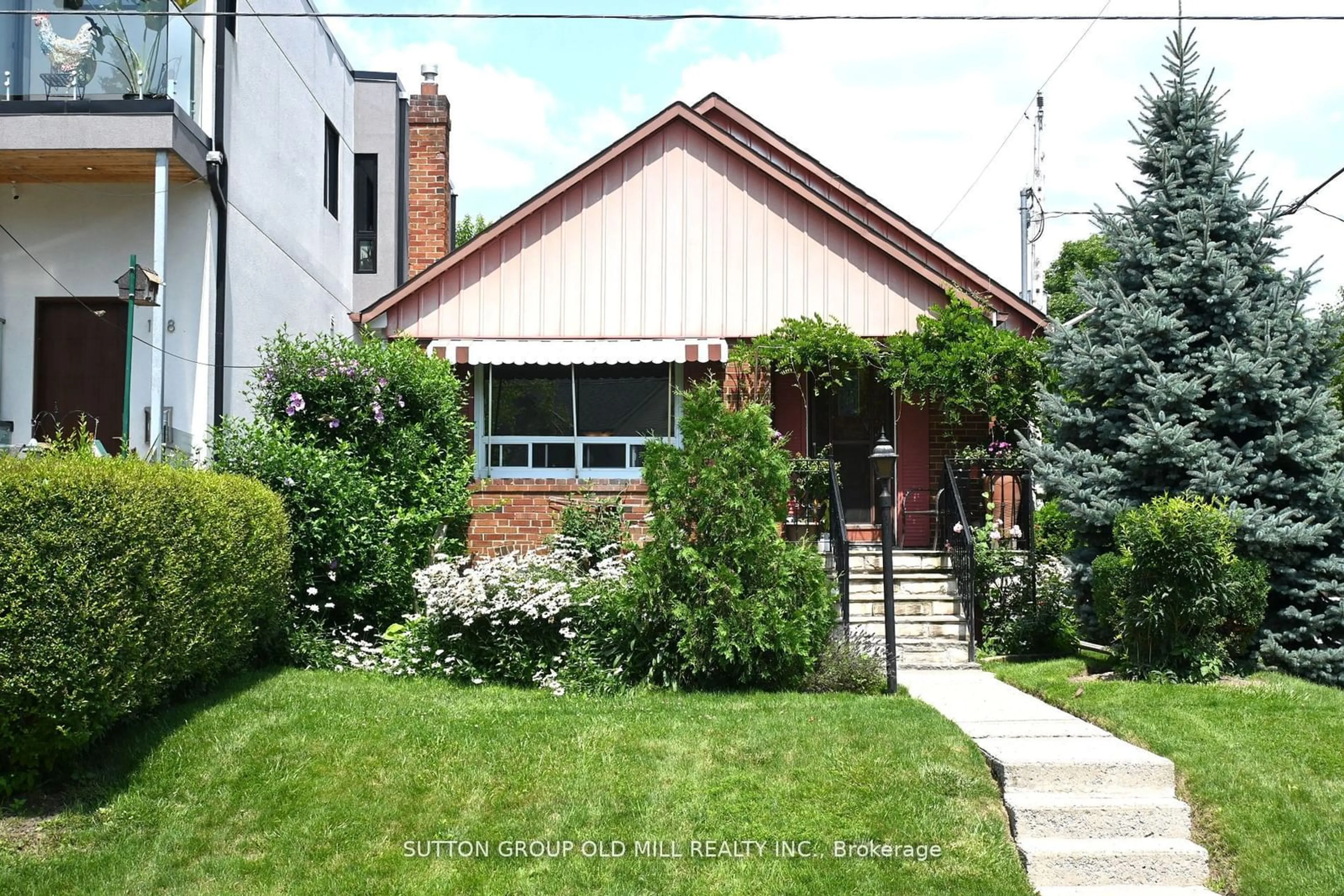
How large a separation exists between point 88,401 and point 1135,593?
10.6m

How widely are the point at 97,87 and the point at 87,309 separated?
7.80ft

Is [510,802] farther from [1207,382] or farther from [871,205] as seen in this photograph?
[871,205]

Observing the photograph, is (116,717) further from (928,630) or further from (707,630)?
(928,630)

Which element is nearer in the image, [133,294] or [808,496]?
[133,294]

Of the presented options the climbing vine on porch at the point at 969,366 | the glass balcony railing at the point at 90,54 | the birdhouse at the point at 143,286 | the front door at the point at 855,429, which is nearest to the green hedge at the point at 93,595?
the birdhouse at the point at 143,286

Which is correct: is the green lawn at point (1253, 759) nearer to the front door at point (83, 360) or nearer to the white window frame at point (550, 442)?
the white window frame at point (550, 442)

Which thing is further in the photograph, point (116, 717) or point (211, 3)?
point (211, 3)

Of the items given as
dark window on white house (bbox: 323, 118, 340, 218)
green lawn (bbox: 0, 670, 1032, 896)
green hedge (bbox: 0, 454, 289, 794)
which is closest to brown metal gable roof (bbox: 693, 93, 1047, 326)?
dark window on white house (bbox: 323, 118, 340, 218)

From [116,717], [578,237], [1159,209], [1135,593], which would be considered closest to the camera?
[116,717]

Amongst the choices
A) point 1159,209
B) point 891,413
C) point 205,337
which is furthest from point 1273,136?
point 205,337

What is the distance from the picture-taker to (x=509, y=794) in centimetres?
634

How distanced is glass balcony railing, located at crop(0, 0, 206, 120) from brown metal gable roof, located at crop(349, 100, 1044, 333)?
10.6ft

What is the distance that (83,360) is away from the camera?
39.7 ft

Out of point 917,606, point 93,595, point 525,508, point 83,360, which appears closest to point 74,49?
point 83,360
